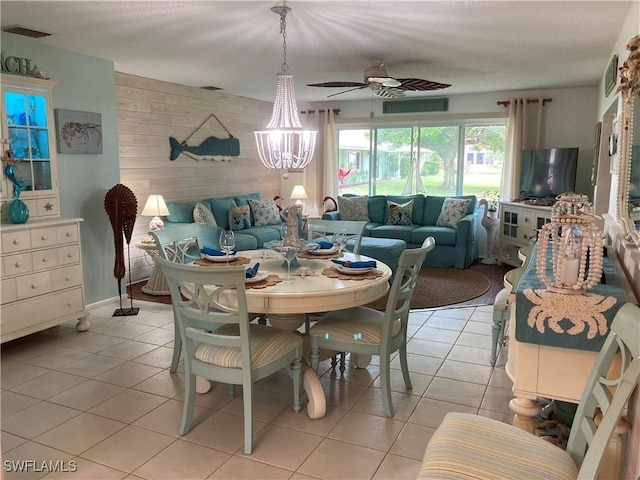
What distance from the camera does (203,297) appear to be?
93.7 inches

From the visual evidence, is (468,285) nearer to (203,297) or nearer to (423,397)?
(423,397)

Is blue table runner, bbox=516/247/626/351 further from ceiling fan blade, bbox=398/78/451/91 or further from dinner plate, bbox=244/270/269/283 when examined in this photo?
ceiling fan blade, bbox=398/78/451/91

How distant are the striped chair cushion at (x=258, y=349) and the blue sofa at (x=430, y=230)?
3.18 m

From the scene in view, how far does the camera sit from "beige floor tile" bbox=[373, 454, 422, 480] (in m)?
2.23

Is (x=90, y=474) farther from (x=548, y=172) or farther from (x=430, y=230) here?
(x=548, y=172)

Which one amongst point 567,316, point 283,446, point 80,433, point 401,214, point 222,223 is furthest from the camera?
point 401,214

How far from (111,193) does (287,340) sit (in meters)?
2.74

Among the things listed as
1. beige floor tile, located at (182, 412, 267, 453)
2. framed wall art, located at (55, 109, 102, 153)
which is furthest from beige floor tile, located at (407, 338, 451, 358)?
framed wall art, located at (55, 109, 102, 153)

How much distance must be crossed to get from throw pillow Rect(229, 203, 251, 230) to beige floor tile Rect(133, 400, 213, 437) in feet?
12.3

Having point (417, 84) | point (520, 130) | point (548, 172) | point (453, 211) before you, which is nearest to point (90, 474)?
point (417, 84)

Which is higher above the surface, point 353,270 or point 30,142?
point 30,142

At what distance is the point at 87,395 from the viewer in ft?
9.86

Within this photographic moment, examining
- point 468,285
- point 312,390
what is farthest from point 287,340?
point 468,285

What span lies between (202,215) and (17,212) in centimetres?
240
